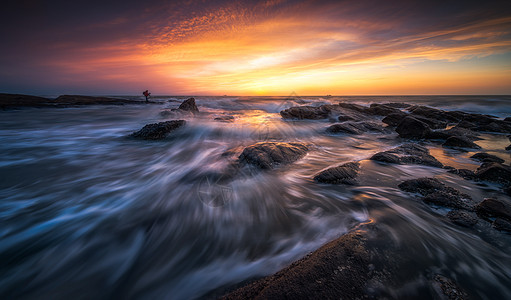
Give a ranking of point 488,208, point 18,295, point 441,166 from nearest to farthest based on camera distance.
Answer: point 18,295
point 488,208
point 441,166

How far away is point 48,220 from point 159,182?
5.46 feet

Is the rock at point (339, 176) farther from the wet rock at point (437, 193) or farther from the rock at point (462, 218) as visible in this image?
the rock at point (462, 218)

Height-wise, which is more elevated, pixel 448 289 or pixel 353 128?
pixel 353 128

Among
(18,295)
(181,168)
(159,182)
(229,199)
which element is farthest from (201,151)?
(18,295)

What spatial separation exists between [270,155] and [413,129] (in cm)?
693

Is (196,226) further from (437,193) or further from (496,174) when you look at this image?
(496,174)

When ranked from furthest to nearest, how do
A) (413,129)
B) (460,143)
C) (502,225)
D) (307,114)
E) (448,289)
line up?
1. (307,114)
2. (413,129)
3. (460,143)
4. (502,225)
5. (448,289)

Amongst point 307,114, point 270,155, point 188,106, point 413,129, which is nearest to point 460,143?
point 413,129

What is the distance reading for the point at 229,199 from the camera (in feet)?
10.7

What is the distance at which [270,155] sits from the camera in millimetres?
4762

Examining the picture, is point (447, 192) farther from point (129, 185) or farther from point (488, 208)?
point (129, 185)

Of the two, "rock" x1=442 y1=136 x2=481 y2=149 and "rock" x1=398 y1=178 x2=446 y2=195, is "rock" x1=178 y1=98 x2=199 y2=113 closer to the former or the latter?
"rock" x1=398 y1=178 x2=446 y2=195

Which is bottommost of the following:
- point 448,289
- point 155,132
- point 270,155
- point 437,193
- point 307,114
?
point 448,289

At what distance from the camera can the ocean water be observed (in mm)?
1822
